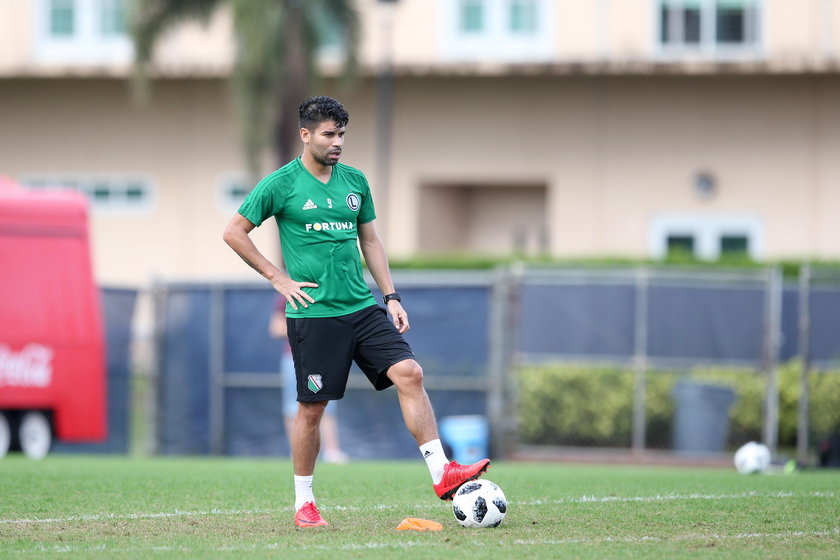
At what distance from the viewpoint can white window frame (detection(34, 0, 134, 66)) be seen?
3006 cm

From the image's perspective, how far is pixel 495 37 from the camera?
2900 centimetres

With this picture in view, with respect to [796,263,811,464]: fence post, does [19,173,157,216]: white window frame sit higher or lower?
higher

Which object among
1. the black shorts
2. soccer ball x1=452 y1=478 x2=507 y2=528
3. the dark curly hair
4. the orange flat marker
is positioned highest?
the dark curly hair

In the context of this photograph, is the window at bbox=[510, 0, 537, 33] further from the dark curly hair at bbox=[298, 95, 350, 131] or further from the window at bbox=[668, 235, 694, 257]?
the dark curly hair at bbox=[298, 95, 350, 131]

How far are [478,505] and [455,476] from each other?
195 mm

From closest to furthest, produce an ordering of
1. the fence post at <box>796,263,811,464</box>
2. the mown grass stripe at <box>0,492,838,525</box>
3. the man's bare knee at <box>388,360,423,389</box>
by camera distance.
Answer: the man's bare knee at <box>388,360,423,389</box> → the mown grass stripe at <box>0,492,838,525</box> → the fence post at <box>796,263,811,464</box>

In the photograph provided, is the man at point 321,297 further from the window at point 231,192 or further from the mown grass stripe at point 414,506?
the window at point 231,192

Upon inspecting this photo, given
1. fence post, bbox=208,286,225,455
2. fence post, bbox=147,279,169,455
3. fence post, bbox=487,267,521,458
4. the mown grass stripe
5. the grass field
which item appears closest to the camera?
the grass field

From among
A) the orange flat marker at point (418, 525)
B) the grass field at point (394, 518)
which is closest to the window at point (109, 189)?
the grass field at point (394, 518)

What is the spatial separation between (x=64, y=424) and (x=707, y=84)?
645 inches

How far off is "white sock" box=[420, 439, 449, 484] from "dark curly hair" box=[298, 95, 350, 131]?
1770mm

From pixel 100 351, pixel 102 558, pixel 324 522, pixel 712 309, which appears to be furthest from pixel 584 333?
pixel 102 558

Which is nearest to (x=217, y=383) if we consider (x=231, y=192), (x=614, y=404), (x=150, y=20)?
(x=614, y=404)

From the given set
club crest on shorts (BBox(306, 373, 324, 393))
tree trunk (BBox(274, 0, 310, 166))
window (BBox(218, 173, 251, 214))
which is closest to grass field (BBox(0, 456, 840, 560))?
club crest on shorts (BBox(306, 373, 324, 393))
